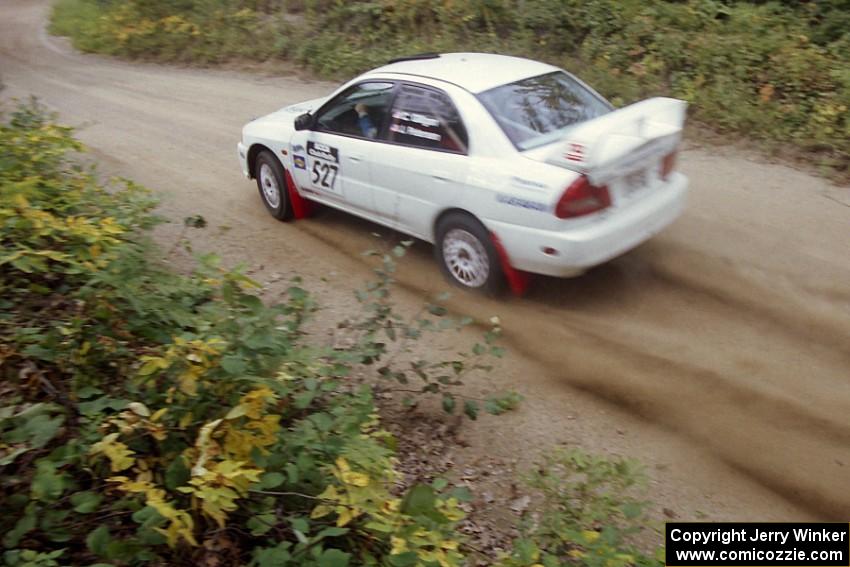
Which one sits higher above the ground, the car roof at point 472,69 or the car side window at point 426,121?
the car roof at point 472,69

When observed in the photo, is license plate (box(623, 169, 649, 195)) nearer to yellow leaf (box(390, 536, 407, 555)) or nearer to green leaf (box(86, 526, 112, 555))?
yellow leaf (box(390, 536, 407, 555))

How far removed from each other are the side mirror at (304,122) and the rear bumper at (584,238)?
2.42 m

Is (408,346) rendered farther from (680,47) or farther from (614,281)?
(680,47)

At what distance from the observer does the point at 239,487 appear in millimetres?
3439

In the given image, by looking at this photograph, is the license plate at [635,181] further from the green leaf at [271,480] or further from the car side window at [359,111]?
the green leaf at [271,480]

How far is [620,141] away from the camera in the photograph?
5.73m

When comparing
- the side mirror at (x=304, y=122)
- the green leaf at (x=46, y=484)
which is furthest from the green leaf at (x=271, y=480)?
the side mirror at (x=304, y=122)

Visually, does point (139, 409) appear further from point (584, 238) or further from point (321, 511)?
point (584, 238)

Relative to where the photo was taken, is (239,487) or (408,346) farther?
(408,346)

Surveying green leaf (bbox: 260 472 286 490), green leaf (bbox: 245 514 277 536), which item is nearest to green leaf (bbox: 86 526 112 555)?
green leaf (bbox: 245 514 277 536)

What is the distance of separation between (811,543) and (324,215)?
5712 millimetres

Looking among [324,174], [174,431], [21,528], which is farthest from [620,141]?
[21,528]

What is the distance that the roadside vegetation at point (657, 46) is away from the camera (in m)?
9.32

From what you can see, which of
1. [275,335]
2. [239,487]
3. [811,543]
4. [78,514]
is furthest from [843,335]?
[78,514]
